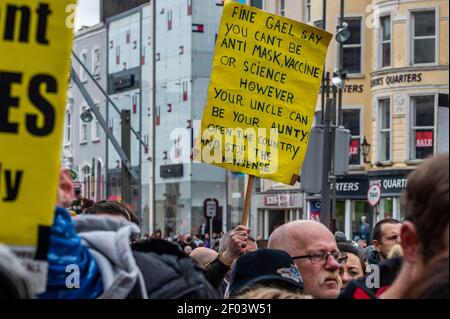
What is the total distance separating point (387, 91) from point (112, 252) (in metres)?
38.3

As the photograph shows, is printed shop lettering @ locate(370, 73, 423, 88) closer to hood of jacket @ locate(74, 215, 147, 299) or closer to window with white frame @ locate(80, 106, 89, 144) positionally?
window with white frame @ locate(80, 106, 89, 144)

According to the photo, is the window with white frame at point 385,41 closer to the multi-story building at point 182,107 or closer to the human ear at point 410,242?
the multi-story building at point 182,107

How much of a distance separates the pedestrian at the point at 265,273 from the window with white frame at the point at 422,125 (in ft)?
113

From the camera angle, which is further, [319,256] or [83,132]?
[83,132]

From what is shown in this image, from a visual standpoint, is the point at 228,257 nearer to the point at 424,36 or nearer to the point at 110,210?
the point at 110,210

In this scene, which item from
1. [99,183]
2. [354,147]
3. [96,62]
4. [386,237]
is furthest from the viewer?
[96,62]

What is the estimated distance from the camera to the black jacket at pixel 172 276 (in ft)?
12.3

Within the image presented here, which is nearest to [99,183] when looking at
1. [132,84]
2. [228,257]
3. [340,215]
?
[132,84]

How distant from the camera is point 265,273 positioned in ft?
18.2

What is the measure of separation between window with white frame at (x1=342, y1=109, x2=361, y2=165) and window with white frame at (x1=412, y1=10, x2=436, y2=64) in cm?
321

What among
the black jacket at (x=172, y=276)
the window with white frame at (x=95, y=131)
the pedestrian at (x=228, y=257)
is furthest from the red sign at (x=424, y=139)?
the black jacket at (x=172, y=276)

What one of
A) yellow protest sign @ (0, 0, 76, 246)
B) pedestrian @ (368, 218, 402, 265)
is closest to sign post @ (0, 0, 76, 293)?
yellow protest sign @ (0, 0, 76, 246)
